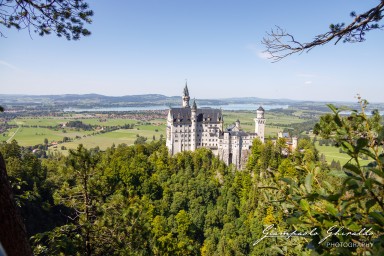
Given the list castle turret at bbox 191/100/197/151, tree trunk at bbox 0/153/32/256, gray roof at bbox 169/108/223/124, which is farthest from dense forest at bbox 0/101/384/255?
gray roof at bbox 169/108/223/124

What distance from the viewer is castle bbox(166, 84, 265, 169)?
204 feet

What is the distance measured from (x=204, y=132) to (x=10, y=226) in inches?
2512

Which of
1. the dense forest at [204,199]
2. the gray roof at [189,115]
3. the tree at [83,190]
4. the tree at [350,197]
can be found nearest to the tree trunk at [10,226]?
the dense forest at [204,199]

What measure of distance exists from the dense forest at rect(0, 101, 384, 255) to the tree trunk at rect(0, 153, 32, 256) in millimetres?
1814

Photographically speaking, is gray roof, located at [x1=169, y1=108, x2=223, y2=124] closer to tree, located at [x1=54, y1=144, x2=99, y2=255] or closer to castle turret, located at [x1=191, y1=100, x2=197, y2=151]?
castle turret, located at [x1=191, y1=100, x2=197, y2=151]

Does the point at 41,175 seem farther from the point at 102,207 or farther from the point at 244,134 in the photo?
the point at 244,134

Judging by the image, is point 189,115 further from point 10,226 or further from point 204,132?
point 10,226

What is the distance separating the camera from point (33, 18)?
6516 mm

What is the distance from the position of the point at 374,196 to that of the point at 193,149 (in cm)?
6411

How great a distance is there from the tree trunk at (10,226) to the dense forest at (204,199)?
1.81 m

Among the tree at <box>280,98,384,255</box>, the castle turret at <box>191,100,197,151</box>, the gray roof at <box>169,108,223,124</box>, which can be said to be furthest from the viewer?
the gray roof at <box>169,108,223,124</box>

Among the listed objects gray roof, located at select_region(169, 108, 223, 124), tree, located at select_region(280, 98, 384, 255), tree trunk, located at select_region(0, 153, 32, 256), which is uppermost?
tree, located at select_region(280, 98, 384, 255)

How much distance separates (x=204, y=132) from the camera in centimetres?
6681

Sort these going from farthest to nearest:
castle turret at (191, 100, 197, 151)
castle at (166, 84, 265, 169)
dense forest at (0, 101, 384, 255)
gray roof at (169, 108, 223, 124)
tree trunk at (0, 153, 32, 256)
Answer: gray roof at (169, 108, 223, 124), castle turret at (191, 100, 197, 151), castle at (166, 84, 265, 169), tree trunk at (0, 153, 32, 256), dense forest at (0, 101, 384, 255)
